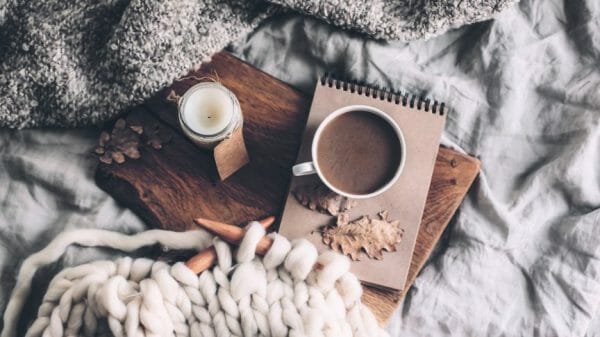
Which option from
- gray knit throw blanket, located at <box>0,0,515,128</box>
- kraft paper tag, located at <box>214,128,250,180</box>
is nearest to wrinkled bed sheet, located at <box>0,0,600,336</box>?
gray knit throw blanket, located at <box>0,0,515,128</box>

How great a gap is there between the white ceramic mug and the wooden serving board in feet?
0.20

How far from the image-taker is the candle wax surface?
0.74 metres

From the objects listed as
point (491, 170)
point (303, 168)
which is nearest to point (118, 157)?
point (303, 168)

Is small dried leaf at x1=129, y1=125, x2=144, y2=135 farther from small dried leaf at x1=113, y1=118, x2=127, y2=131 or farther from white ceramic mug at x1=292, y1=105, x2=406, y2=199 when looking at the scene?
white ceramic mug at x1=292, y1=105, x2=406, y2=199

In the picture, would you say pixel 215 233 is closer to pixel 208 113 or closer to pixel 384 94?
pixel 208 113

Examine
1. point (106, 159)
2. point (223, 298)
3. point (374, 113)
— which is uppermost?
point (374, 113)

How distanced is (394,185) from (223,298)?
0.83 feet

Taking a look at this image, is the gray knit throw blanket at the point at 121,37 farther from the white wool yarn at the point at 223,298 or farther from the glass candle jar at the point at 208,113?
the white wool yarn at the point at 223,298

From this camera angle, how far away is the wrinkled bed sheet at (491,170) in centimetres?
84

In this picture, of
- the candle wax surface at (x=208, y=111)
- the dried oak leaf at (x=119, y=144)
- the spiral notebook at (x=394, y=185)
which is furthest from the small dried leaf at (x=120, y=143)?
the spiral notebook at (x=394, y=185)

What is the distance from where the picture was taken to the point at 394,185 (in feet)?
2.58

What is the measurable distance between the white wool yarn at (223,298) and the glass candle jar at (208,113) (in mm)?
119

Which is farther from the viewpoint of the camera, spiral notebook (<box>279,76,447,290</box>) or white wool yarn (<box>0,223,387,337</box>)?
spiral notebook (<box>279,76,447,290</box>)

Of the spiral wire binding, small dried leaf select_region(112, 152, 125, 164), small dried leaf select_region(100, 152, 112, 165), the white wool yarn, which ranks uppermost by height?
the spiral wire binding
